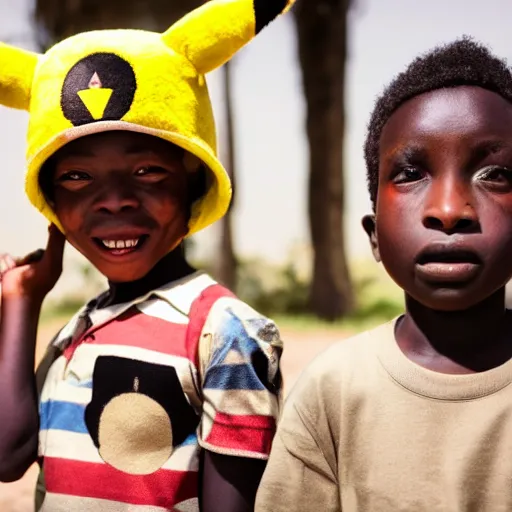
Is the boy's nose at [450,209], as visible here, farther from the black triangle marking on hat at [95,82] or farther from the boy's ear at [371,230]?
Answer: the black triangle marking on hat at [95,82]

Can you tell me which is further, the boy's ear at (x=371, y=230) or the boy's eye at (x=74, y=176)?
the boy's eye at (x=74, y=176)

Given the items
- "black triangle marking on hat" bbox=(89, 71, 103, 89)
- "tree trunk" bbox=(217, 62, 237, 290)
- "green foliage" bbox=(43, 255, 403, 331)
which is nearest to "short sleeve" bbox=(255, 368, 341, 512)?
"black triangle marking on hat" bbox=(89, 71, 103, 89)

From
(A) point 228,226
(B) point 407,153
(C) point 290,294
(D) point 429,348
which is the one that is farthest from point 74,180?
(C) point 290,294

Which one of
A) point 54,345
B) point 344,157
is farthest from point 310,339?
point 54,345

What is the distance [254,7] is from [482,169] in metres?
0.74

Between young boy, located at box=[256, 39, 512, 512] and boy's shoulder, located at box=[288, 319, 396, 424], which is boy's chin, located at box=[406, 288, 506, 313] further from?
boy's shoulder, located at box=[288, 319, 396, 424]

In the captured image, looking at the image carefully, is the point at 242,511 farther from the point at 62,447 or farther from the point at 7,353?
the point at 7,353

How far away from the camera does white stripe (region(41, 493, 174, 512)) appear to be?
69.9 inches

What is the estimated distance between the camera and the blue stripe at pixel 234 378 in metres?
1.74

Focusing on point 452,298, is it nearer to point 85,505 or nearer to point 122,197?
point 122,197

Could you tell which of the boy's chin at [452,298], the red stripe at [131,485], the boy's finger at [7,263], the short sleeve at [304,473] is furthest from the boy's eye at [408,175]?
the boy's finger at [7,263]

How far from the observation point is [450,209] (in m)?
1.41

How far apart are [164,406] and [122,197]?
0.49 metres

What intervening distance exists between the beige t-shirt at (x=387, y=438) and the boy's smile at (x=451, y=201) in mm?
161
